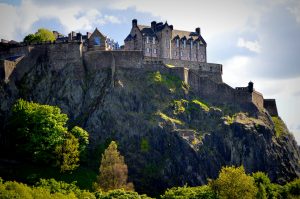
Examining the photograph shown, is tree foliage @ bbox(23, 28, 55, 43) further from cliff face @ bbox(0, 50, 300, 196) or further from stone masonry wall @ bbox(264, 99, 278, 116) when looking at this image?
stone masonry wall @ bbox(264, 99, 278, 116)

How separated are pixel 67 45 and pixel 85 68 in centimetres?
566

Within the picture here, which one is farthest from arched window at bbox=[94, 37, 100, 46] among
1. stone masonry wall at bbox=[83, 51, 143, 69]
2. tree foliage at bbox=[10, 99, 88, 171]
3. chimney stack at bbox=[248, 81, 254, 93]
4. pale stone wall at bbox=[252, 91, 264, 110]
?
pale stone wall at bbox=[252, 91, 264, 110]

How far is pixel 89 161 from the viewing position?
10619 centimetres

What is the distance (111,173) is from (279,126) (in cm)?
5349

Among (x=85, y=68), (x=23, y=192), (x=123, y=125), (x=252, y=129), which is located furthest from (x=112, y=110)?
(x=23, y=192)

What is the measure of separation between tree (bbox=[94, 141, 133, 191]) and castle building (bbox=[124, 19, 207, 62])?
1244 inches

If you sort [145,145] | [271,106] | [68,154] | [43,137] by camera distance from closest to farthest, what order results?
[68,154]
[43,137]
[145,145]
[271,106]

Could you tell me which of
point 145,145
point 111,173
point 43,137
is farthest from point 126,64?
point 111,173

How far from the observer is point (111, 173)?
9694 centimetres

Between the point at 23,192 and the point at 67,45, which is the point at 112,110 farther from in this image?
the point at 23,192

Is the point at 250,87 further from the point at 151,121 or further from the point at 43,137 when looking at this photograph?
the point at 43,137

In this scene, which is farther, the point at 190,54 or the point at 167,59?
the point at 190,54

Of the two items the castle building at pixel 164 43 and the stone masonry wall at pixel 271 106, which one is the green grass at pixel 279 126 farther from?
the castle building at pixel 164 43

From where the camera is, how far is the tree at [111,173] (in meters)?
96.0
